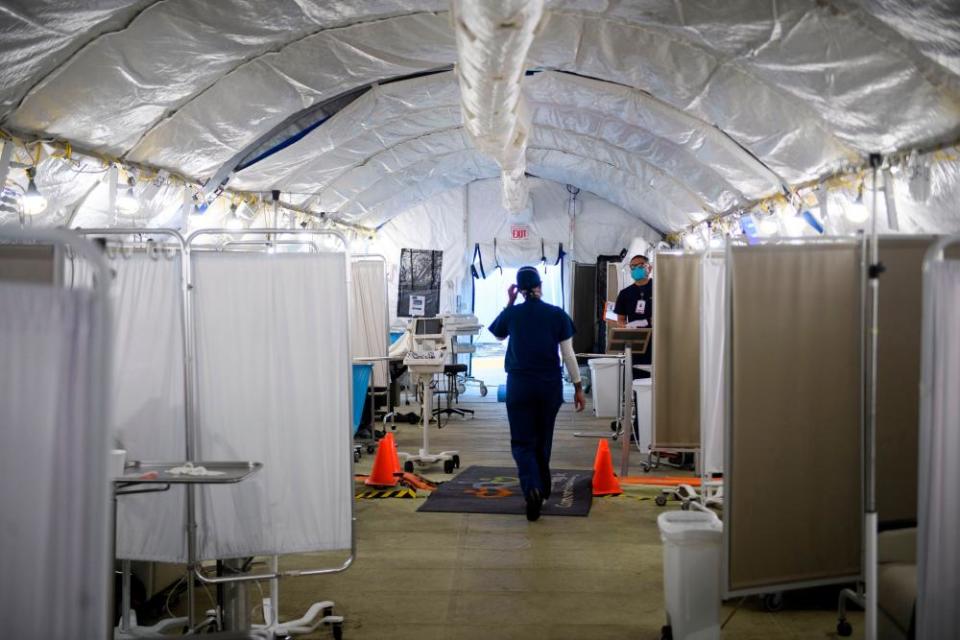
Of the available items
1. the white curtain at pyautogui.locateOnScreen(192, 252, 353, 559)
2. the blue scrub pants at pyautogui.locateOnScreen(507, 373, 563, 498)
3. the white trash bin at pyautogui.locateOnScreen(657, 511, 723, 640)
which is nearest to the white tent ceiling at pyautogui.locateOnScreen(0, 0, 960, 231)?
the white curtain at pyautogui.locateOnScreen(192, 252, 353, 559)

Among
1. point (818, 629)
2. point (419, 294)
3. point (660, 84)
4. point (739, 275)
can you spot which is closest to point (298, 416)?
point (739, 275)

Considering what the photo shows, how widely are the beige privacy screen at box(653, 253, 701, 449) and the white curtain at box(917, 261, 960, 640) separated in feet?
12.1

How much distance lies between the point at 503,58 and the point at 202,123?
315cm

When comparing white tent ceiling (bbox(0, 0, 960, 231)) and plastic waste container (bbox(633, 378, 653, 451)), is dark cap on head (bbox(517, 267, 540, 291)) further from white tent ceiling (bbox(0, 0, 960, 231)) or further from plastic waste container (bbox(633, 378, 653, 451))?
plastic waste container (bbox(633, 378, 653, 451))

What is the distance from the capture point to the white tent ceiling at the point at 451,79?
456 cm

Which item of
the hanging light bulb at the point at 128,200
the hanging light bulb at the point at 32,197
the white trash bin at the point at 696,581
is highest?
the hanging light bulb at the point at 128,200

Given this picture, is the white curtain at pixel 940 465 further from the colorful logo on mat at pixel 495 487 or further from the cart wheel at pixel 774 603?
the colorful logo on mat at pixel 495 487

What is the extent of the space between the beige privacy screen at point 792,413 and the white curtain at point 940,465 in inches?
44.2

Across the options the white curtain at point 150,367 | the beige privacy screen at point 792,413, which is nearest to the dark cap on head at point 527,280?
the beige privacy screen at point 792,413

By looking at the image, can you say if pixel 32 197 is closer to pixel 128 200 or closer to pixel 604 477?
pixel 128 200

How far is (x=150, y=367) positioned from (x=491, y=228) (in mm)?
10693

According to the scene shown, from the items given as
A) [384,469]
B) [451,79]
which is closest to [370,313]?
[384,469]

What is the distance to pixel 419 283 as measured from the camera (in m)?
13.8

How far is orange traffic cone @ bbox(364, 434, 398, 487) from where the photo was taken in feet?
22.0
